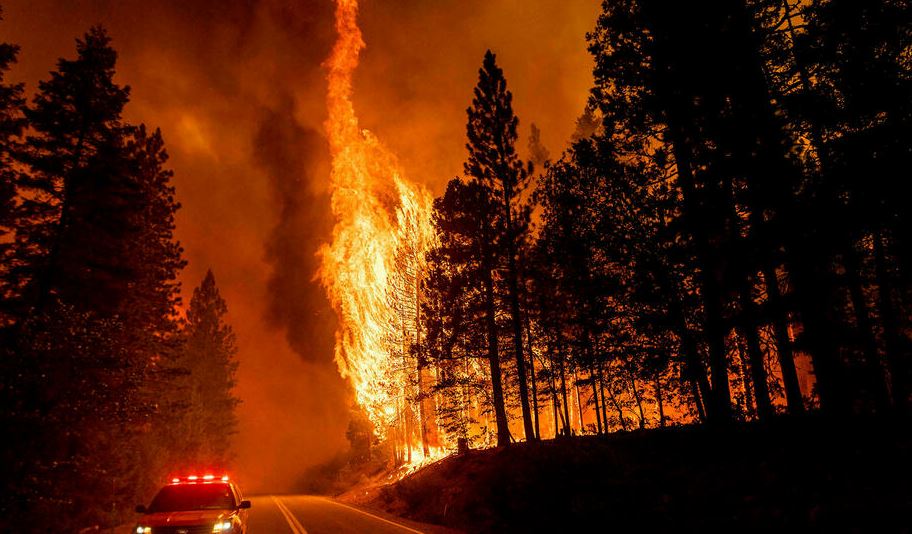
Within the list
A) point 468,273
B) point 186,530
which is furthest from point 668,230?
point 186,530

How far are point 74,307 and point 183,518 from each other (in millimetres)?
11151

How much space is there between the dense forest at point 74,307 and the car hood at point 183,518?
495cm

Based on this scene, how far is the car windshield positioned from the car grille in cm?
122

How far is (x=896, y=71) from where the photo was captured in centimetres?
1222

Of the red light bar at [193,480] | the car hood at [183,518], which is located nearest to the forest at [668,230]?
the red light bar at [193,480]

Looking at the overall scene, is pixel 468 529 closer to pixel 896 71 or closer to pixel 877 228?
pixel 877 228

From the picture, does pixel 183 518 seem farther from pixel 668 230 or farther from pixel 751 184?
pixel 751 184

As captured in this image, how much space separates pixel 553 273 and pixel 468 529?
13.9m

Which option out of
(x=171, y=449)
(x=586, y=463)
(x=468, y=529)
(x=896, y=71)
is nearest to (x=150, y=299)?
(x=171, y=449)

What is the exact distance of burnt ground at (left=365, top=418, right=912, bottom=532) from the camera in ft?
25.8

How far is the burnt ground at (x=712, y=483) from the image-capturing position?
7.86m

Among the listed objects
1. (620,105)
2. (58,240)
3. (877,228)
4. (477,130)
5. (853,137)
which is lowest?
(877,228)

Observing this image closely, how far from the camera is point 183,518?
30.7ft

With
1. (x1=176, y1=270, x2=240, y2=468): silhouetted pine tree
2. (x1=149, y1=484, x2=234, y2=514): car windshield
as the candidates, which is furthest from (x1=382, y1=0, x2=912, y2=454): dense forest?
(x1=176, y1=270, x2=240, y2=468): silhouetted pine tree
